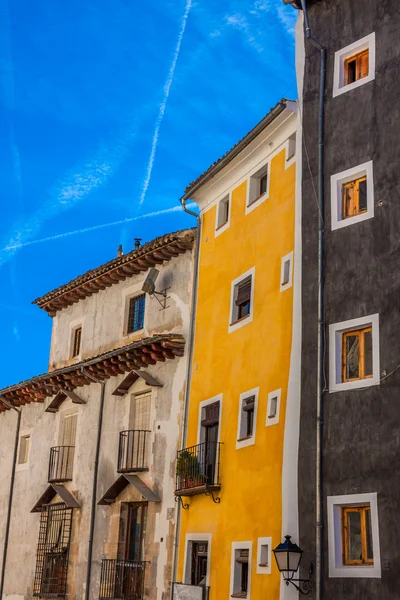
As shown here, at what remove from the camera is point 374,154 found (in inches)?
810

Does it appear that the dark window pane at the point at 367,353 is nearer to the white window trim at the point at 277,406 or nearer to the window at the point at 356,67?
the white window trim at the point at 277,406

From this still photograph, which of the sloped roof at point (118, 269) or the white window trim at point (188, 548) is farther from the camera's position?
the sloped roof at point (118, 269)

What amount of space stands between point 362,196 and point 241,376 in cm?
565

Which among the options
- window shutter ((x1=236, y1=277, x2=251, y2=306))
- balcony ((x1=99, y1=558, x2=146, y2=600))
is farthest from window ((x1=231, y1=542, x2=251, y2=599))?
window shutter ((x1=236, y1=277, x2=251, y2=306))

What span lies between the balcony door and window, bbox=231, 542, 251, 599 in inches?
86.8

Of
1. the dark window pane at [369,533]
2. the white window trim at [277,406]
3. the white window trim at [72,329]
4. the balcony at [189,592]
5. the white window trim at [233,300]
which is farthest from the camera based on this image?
the white window trim at [72,329]

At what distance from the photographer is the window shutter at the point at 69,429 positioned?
107 ft

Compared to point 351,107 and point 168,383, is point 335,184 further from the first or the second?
point 168,383

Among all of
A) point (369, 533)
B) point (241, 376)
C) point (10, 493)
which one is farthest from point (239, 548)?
point (10, 493)

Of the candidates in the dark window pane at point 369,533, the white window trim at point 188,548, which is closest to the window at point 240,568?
the white window trim at point 188,548

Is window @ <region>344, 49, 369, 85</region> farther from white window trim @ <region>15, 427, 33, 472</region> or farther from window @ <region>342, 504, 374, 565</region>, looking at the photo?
white window trim @ <region>15, 427, 33, 472</region>

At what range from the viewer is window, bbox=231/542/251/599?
858 inches

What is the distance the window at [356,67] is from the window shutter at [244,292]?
565 cm

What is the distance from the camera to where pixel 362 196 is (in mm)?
20719
